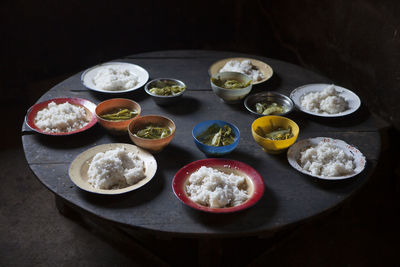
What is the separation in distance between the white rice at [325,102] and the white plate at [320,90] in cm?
3

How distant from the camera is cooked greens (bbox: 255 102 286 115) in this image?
2561 mm

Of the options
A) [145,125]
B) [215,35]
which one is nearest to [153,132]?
[145,125]

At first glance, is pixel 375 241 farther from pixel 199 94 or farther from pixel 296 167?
pixel 199 94

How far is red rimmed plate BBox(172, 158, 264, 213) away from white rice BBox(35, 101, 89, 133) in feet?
2.74

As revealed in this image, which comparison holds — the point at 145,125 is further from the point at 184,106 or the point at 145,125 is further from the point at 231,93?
the point at 231,93

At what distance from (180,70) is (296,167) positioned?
4.89ft

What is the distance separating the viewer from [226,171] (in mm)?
2047

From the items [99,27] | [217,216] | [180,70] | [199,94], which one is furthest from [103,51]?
[217,216]

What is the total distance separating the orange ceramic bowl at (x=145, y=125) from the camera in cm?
213

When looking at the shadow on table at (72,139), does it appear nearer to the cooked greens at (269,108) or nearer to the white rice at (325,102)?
the cooked greens at (269,108)

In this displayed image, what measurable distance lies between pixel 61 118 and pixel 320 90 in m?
1.84

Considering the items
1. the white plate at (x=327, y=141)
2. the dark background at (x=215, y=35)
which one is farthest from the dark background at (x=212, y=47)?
the white plate at (x=327, y=141)

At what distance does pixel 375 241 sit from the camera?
3107 millimetres

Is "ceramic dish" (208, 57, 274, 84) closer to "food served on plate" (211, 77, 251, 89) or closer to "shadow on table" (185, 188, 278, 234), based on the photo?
"food served on plate" (211, 77, 251, 89)
